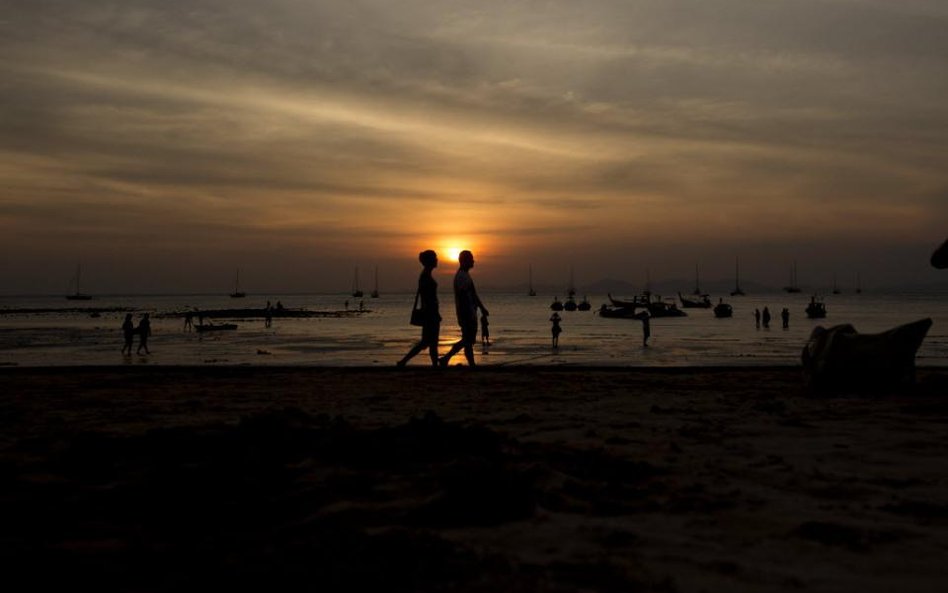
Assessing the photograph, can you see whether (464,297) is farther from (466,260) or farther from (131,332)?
(131,332)

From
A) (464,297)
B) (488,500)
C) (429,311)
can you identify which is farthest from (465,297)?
(488,500)

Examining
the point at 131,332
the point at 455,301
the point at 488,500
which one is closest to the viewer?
the point at 488,500

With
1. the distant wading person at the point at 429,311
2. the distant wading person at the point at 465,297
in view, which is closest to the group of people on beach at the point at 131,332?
the distant wading person at the point at 429,311

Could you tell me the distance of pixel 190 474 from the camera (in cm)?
463

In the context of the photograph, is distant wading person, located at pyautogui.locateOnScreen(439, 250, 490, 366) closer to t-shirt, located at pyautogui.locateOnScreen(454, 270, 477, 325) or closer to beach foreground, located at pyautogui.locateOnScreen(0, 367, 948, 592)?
t-shirt, located at pyautogui.locateOnScreen(454, 270, 477, 325)

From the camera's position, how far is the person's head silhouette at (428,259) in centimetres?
1328

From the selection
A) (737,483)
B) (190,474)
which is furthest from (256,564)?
(737,483)

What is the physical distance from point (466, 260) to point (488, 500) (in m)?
9.45

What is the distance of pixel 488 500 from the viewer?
4.09m

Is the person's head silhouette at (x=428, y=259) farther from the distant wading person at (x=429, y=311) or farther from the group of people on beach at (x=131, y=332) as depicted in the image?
the group of people on beach at (x=131, y=332)

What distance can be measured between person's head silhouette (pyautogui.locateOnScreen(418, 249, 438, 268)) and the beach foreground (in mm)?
5239

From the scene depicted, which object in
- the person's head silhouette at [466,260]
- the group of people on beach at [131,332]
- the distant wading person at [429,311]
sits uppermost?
the person's head silhouette at [466,260]

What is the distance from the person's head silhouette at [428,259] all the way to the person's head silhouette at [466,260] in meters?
0.44

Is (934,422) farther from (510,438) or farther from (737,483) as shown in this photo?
(510,438)
